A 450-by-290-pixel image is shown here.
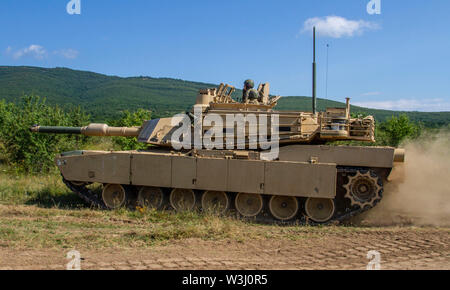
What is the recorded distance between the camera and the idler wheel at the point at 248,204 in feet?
39.4

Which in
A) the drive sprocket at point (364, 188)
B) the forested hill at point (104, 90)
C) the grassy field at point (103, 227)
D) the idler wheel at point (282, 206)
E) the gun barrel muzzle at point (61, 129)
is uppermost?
the forested hill at point (104, 90)

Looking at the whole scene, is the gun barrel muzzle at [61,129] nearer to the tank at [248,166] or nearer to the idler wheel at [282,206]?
the tank at [248,166]

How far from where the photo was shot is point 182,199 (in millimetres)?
12469

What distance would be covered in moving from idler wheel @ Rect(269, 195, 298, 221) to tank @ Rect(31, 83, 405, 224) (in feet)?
0.09

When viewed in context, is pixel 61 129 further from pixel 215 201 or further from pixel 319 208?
pixel 319 208

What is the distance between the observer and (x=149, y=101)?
4205 inches

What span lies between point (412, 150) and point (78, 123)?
23.2 m

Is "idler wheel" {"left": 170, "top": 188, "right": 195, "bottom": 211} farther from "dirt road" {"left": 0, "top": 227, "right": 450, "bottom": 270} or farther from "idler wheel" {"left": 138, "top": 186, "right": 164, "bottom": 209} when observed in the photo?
"dirt road" {"left": 0, "top": 227, "right": 450, "bottom": 270}

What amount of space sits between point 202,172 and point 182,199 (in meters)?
1.16

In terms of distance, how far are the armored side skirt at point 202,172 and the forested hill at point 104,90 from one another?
248ft

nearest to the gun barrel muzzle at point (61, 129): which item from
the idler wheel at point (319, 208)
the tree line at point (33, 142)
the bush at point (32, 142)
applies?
the tree line at point (33, 142)

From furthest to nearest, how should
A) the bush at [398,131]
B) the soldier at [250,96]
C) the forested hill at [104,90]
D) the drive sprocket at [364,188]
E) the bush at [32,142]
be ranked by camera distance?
the forested hill at [104,90] → the bush at [398,131] → the bush at [32,142] → the soldier at [250,96] → the drive sprocket at [364,188]

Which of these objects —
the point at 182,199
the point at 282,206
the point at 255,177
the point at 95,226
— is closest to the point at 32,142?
the point at 182,199

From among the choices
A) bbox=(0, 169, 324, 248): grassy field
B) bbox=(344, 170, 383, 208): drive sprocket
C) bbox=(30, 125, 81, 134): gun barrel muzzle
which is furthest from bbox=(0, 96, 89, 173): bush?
bbox=(344, 170, 383, 208): drive sprocket
